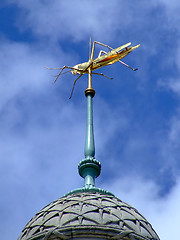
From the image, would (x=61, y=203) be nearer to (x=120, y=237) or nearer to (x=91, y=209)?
(x=91, y=209)

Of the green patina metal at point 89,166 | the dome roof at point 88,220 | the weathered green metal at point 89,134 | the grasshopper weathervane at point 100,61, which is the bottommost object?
the dome roof at point 88,220

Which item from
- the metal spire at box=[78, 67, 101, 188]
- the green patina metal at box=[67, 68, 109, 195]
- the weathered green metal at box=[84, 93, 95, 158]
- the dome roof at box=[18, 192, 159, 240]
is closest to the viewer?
the dome roof at box=[18, 192, 159, 240]

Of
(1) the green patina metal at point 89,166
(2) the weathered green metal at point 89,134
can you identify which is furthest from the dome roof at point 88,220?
(2) the weathered green metal at point 89,134

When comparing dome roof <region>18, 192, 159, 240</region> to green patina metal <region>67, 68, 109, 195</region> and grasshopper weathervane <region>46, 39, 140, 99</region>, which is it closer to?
green patina metal <region>67, 68, 109, 195</region>

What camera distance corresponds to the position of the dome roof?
17.2 meters

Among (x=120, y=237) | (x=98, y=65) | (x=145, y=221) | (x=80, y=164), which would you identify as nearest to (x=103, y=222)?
(x=120, y=237)

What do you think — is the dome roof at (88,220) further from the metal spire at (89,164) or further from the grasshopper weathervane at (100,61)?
the grasshopper weathervane at (100,61)

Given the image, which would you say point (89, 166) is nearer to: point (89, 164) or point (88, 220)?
point (89, 164)

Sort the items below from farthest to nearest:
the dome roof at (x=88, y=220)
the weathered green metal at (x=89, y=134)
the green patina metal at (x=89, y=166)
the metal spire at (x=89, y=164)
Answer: the weathered green metal at (x=89, y=134), the metal spire at (x=89, y=164), the green patina metal at (x=89, y=166), the dome roof at (x=88, y=220)

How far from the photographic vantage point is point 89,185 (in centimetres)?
1997

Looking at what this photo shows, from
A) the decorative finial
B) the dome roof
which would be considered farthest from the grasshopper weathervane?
the dome roof

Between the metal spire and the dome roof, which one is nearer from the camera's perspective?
the dome roof

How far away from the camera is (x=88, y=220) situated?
57.3 ft

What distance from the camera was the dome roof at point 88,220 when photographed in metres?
17.2
